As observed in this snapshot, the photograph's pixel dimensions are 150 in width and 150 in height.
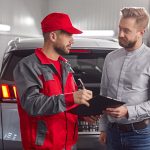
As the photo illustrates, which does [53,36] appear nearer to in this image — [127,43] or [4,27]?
[127,43]

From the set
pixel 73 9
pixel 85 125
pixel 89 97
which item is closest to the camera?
pixel 89 97

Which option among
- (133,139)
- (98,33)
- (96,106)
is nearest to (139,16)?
(96,106)

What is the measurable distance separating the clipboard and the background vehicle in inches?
33.2

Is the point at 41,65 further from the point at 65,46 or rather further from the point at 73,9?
the point at 73,9

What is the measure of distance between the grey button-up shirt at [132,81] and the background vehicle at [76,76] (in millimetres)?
720

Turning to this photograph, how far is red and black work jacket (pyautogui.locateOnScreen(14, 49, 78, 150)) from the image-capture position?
1.93 meters

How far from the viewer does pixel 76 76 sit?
333cm

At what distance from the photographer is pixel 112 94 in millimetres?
2336

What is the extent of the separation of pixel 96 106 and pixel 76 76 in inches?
49.5

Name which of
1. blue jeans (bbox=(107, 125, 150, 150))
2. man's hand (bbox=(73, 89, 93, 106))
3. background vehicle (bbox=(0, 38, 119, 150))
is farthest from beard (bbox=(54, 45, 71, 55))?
background vehicle (bbox=(0, 38, 119, 150))

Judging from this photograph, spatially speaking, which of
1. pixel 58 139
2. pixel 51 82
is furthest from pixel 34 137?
pixel 51 82

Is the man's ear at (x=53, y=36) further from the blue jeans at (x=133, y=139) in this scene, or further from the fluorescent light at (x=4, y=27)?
the fluorescent light at (x=4, y=27)

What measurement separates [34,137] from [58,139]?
0.15 metres

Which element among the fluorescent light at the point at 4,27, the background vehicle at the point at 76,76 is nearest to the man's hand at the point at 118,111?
the background vehicle at the point at 76,76
